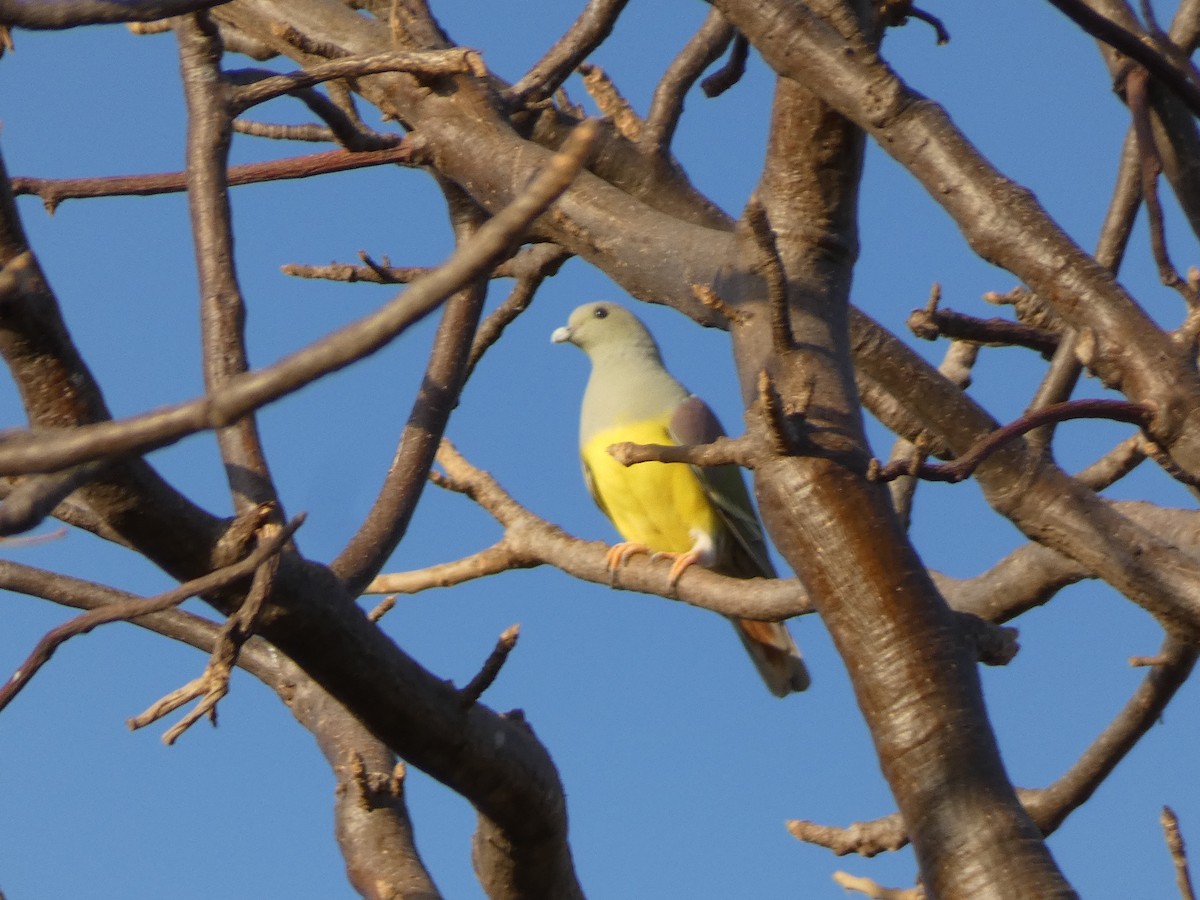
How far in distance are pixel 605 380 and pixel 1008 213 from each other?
3967 mm

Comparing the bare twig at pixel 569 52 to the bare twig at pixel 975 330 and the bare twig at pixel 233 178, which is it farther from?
the bare twig at pixel 975 330

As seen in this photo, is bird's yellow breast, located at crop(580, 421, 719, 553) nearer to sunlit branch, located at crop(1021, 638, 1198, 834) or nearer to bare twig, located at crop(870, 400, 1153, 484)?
sunlit branch, located at crop(1021, 638, 1198, 834)

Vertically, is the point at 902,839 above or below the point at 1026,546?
below

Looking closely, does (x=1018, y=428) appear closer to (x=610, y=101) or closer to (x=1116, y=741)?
(x=1116, y=741)

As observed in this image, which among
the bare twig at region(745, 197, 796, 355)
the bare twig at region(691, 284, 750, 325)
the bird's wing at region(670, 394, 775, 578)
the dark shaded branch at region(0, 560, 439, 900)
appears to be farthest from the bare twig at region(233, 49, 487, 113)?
the bird's wing at region(670, 394, 775, 578)

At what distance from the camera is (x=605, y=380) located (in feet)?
20.5

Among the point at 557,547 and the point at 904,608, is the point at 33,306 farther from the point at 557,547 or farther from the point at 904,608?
the point at 557,547

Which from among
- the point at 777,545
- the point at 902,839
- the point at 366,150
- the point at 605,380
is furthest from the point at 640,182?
the point at 605,380

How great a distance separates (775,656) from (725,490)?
64 centimetres

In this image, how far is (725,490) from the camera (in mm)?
5672

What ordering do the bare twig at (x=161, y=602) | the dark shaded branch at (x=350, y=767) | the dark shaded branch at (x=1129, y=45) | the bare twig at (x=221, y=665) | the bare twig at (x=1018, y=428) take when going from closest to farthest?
the bare twig at (x=161, y=602) < the bare twig at (x=221, y=665) < the bare twig at (x=1018, y=428) < the dark shaded branch at (x=1129, y=45) < the dark shaded branch at (x=350, y=767)

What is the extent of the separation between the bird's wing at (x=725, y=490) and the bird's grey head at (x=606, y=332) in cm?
65

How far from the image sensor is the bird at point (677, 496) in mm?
5633

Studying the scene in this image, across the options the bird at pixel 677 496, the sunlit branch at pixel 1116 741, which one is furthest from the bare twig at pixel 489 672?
the bird at pixel 677 496
